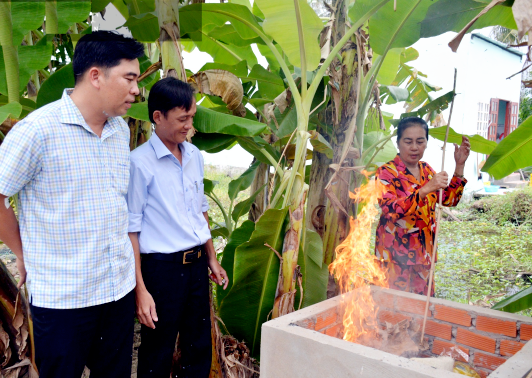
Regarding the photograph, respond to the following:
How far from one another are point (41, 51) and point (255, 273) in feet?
5.25

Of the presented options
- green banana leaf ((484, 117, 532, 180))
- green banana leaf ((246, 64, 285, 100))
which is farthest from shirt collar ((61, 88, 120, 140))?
green banana leaf ((484, 117, 532, 180))

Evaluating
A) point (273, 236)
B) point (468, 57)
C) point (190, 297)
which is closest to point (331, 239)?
point (273, 236)

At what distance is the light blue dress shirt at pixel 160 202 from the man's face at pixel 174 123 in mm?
43

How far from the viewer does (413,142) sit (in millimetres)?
2414

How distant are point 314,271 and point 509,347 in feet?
3.52

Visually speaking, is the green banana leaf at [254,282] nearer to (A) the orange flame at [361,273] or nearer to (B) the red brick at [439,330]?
(A) the orange flame at [361,273]

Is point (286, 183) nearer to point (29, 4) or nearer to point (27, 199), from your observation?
point (27, 199)

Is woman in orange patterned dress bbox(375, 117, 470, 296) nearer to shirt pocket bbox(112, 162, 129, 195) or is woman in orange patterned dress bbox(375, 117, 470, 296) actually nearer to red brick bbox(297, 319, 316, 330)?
red brick bbox(297, 319, 316, 330)

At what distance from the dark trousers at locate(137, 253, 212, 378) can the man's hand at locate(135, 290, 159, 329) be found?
9 cm

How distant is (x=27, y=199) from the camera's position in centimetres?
141

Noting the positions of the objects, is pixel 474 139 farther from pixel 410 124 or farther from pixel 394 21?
pixel 394 21

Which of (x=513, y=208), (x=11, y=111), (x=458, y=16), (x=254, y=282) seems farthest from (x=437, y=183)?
(x=513, y=208)

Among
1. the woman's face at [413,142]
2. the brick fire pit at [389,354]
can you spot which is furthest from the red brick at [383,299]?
the woman's face at [413,142]

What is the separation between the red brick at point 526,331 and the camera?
1.73m
